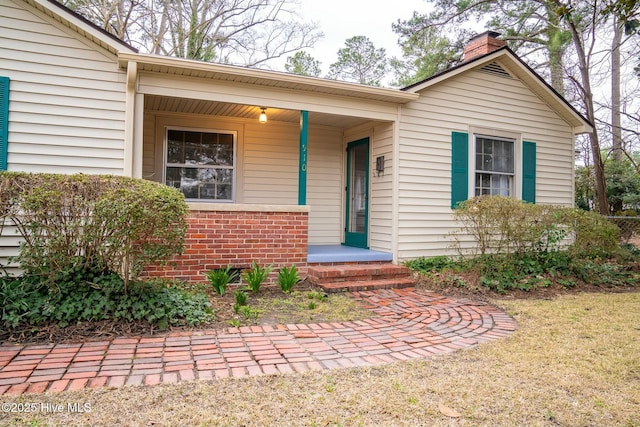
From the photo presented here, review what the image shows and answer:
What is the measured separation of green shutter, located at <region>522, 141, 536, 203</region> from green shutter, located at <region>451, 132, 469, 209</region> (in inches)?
55.0

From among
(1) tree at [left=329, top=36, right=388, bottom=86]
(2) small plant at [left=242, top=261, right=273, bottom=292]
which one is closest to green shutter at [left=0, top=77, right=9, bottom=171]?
(2) small plant at [left=242, top=261, right=273, bottom=292]

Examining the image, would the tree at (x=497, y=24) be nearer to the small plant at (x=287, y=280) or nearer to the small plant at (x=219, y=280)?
the small plant at (x=287, y=280)

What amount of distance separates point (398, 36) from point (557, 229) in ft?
36.7

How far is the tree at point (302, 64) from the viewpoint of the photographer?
19469mm

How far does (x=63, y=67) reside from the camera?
5.03m

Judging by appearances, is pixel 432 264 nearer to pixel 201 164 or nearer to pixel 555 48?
pixel 201 164

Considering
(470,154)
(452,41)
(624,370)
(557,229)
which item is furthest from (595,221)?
(452,41)

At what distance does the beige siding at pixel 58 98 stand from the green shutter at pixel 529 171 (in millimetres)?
7098

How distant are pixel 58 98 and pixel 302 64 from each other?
16416 mm

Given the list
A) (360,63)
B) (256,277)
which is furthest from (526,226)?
(360,63)

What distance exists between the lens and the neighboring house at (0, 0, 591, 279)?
4.96 metres

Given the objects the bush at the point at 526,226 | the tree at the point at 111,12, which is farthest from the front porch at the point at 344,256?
the tree at the point at 111,12

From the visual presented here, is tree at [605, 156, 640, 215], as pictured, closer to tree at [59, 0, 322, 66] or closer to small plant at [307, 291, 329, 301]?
tree at [59, 0, 322, 66]

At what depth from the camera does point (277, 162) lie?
750cm
